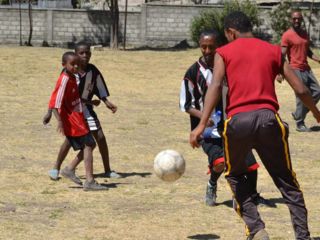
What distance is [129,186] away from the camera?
9.85 meters

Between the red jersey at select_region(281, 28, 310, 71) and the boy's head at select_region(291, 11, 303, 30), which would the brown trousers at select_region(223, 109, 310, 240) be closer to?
the boy's head at select_region(291, 11, 303, 30)

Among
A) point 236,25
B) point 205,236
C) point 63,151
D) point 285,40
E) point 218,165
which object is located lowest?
point 205,236

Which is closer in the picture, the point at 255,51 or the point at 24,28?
the point at 255,51

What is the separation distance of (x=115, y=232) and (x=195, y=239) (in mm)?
754

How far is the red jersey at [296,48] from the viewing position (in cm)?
1462

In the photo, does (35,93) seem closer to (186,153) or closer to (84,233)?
(186,153)

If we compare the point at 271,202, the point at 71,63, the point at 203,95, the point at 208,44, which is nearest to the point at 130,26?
the point at 71,63

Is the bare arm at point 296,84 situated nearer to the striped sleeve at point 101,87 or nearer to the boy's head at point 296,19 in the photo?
the striped sleeve at point 101,87

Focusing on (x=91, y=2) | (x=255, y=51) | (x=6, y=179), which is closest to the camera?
(x=255, y=51)

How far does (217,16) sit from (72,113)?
73.3ft

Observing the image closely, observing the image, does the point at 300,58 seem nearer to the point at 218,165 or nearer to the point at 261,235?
the point at 218,165

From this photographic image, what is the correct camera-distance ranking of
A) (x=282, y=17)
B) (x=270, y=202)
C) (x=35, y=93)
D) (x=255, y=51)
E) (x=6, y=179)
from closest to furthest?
(x=255, y=51), (x=270, y=202), (x=6, y=179), (x=35, y=93), (x=282, y=17)

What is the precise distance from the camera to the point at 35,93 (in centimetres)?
1962

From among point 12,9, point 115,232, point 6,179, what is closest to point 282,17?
point 12,9
